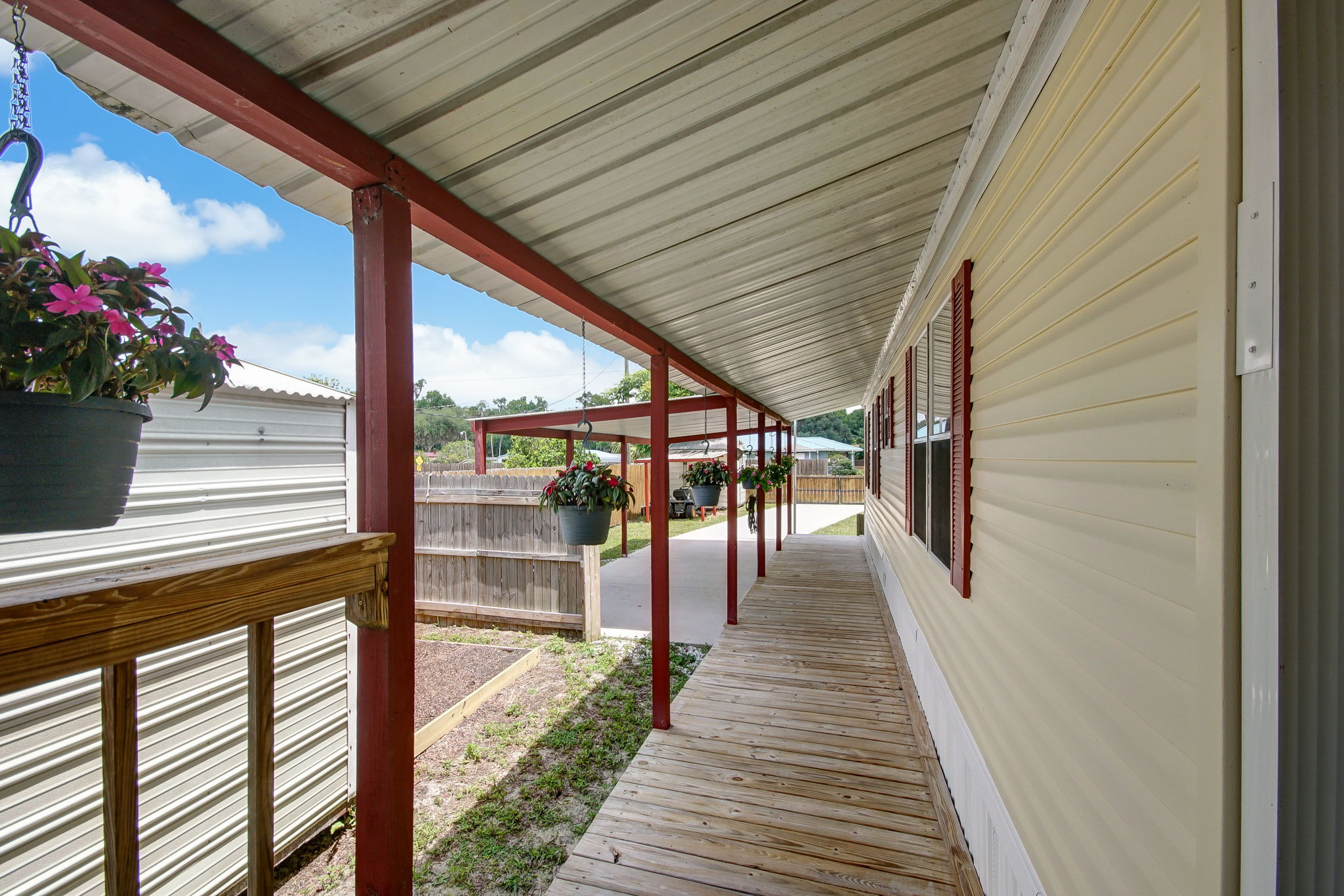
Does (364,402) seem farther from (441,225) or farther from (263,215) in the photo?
(263,215)

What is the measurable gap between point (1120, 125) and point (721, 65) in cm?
86

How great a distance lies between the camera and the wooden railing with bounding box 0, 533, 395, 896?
652 mm

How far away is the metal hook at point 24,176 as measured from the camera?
32.3 inches

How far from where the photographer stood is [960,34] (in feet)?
4.50

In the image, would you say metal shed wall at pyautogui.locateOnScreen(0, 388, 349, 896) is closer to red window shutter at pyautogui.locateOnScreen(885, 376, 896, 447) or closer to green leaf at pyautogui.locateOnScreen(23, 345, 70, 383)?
green leaf at pyautogui.locateOnScreen(23, 345, 70, 383)

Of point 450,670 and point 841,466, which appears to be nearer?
point 450,670

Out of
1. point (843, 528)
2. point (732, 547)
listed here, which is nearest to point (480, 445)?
point (732, 547)

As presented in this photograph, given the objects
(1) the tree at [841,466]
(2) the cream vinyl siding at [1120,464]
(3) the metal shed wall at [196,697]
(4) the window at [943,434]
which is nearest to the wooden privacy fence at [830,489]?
(1) the tree at [841,466]

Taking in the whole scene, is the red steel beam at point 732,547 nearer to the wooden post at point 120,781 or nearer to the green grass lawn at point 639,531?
the green grass lawn at point 639,531

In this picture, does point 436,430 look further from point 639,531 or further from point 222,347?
point 222,347

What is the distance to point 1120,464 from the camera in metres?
1.08

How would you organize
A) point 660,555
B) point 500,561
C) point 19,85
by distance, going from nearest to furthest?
point 19,85 < point 660,555 < point 500,561

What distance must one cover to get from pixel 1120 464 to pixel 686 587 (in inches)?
260

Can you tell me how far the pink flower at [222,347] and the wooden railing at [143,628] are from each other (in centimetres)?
37
